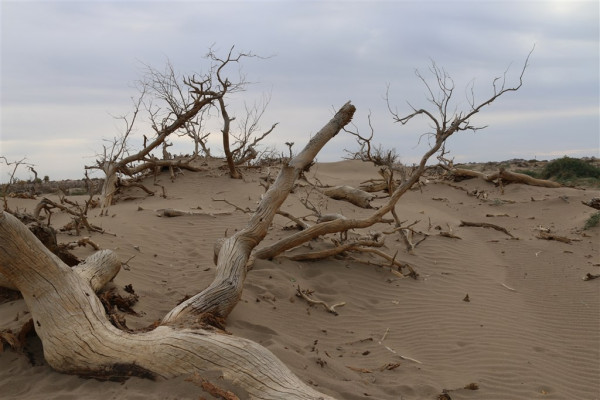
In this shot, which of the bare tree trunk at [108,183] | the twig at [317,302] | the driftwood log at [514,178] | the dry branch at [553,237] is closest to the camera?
the twig at [317,302]

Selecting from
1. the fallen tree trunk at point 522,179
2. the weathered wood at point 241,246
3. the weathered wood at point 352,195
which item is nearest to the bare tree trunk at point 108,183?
the weathered wood at point 352,195

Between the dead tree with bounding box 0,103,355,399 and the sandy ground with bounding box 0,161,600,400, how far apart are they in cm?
12

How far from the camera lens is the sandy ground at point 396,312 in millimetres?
3727

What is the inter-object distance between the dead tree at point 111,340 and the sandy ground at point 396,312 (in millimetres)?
122

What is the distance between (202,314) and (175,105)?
991 cm

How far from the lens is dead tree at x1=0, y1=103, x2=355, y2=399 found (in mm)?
2869

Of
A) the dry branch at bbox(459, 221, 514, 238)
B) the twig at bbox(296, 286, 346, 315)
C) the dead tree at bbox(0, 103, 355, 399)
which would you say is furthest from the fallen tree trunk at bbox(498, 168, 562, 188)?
the dead tree at bbox(0, 103, 355, 399)

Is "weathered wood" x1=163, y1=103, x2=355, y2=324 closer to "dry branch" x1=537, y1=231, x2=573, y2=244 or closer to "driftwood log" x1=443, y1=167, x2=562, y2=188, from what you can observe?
"dry branch" x1=537, y1=231, x2=573, y2=244

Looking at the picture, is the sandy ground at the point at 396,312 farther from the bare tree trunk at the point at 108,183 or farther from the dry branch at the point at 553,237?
the bare tree trunk at the point at 108,183

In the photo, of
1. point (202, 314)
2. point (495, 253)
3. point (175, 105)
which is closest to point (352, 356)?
point (202, 314)

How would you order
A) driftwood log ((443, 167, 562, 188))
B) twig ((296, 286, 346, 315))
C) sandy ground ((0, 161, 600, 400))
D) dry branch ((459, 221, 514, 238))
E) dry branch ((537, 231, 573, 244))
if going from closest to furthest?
1. sandy ground ((0, 161, 600, 400))
2. twig ((296, 286, 346, 315))
3. dry branch ((537, 231, 573, 244))
4. dry branch ((459, 221, 514, 238))
5. driftwood log ((443, 167, 562, 188))

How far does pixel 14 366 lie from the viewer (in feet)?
10.8

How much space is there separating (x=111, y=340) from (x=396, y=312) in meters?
3.18

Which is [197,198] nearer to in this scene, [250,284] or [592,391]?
[250,284]
